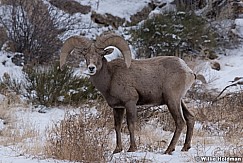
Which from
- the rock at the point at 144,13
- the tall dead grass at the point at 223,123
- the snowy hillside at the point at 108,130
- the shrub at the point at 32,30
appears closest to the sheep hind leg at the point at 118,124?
the snowy hillside at the point at 108,130

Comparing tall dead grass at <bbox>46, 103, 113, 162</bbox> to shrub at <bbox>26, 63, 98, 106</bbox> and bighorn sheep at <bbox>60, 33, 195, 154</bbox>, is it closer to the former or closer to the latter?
bighorn sheep at <bbox>60, 33, 195, 154</bbox>

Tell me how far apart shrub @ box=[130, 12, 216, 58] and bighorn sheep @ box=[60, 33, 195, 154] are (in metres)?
12.3

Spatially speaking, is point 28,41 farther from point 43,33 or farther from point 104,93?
point 104,93

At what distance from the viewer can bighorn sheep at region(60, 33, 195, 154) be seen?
7566 millimetres

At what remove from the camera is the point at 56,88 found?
13.6m

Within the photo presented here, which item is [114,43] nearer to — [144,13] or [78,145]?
[78,145]

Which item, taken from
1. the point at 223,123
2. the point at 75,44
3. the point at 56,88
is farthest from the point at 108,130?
the point at 56,88

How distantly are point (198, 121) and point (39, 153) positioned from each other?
14.5 feet

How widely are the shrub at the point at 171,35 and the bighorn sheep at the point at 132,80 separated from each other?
12.3 meters

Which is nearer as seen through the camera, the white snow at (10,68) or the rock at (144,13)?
the white snow at (10,68)

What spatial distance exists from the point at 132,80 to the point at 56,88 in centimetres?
621

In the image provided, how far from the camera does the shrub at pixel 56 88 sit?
530 inches

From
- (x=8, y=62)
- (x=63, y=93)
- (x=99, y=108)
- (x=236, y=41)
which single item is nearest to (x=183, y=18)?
(x=236, y=41)

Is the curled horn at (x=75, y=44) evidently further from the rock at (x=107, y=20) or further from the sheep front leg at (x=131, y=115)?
the rock at (x=107, y=20)
